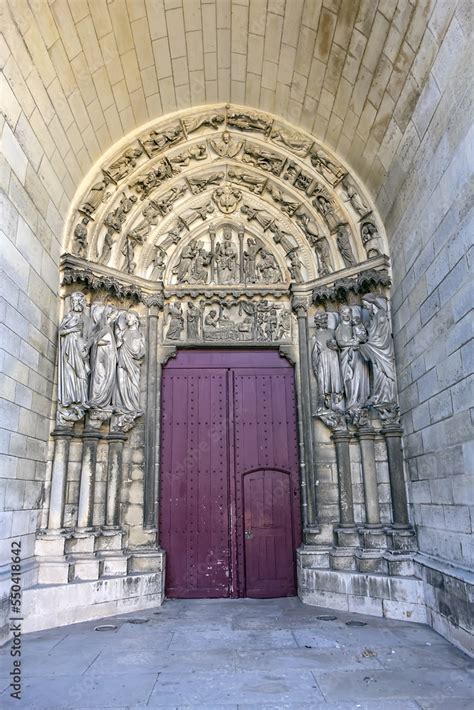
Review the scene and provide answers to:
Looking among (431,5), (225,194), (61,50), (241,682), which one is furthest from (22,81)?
(241,682)

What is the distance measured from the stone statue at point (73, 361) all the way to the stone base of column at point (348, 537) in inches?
121

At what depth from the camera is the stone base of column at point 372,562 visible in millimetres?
5062

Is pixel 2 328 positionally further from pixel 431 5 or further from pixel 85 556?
pixel 431 5

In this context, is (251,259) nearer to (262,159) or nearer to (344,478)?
(262,159)

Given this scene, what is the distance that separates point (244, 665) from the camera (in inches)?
136

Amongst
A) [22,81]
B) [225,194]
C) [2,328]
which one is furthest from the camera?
[225,194]

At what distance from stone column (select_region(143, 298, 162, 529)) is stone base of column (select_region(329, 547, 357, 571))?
1.98m

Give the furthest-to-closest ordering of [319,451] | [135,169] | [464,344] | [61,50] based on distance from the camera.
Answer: [135,169], [319,451], [61,50], [464,344]

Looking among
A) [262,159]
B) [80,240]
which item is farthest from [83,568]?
[262,159]

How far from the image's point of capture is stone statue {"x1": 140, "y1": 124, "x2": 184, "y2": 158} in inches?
252

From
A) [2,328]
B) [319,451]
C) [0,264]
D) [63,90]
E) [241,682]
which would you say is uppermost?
[63,90]

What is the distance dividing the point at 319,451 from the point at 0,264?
3874mm

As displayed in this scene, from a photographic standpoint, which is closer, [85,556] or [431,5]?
[431,5]

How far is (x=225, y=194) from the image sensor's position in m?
6.82
